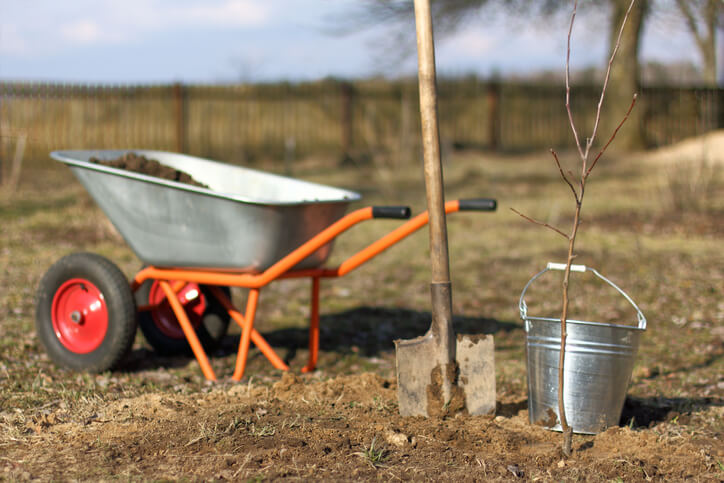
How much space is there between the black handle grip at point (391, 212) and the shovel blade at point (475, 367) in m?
0.58

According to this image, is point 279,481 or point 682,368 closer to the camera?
point 279,481

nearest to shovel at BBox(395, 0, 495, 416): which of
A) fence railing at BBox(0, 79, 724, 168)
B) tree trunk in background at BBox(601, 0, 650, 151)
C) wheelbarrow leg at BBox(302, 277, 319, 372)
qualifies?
wheelbarrow leg at BBox(302, 277, 319, 372)

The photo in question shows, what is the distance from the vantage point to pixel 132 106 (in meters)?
15.1

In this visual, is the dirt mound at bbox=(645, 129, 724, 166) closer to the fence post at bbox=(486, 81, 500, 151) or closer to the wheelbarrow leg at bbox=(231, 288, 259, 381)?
the fence post at bbox=(486, 81, 500, 151)

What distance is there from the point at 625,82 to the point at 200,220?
1421cm

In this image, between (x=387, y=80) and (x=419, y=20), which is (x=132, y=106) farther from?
(x=419, y=20)

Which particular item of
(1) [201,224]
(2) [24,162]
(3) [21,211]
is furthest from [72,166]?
(2) [24,162]

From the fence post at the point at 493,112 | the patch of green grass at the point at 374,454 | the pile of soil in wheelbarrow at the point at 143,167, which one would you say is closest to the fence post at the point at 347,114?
the fence post at the point at 493,112

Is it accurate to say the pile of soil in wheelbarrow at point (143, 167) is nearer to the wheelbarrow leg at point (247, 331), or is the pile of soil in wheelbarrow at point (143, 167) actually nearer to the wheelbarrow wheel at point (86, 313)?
the wheelbarrow wheel at point (86, 313)

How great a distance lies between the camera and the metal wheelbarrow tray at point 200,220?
342cm

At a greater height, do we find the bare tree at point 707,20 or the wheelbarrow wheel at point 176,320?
the bare tree at point 707,20

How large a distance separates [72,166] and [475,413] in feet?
7.51

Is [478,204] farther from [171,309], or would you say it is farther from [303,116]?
[303,116]

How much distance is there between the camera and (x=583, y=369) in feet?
9.23
